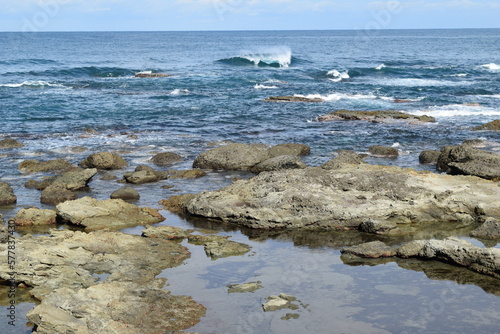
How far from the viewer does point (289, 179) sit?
57.8 feet

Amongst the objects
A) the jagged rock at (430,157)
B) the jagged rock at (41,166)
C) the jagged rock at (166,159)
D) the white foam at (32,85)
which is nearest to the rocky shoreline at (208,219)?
the jagged rock at (41,166)

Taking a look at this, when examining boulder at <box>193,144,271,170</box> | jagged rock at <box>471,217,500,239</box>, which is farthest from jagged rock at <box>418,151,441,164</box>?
jagged rock at <box>471,217,500,239</box>

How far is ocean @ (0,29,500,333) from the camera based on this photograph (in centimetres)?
1114

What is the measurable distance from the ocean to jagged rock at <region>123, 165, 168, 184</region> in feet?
1.88

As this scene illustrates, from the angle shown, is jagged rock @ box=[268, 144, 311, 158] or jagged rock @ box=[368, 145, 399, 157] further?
jagged rock @ box=[368, 145, 399, 157]

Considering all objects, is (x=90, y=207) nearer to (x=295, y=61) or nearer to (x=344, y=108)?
(x=344, y=108)

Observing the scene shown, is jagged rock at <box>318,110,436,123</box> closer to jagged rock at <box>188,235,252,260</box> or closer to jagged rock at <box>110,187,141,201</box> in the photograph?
jagged rock at <box>110,187,141,201</box>

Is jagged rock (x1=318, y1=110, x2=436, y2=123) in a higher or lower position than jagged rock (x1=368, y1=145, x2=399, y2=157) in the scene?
lower

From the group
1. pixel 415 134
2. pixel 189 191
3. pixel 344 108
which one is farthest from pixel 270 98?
pixel 189 191

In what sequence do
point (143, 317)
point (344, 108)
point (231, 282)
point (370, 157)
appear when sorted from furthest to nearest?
point (344, 108)
point (370, 157)
point (231, 282)
point (143, 317)

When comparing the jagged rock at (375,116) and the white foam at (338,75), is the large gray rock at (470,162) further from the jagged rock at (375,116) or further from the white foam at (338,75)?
the white foam at (338,75)

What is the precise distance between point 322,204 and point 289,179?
156 centimetres

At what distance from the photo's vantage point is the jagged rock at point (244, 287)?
11.9m

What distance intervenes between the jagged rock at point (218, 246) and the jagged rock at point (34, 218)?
4181mm
